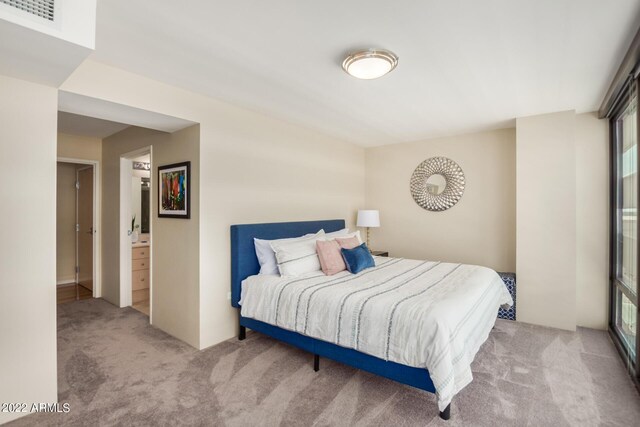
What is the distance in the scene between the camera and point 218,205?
312 cm

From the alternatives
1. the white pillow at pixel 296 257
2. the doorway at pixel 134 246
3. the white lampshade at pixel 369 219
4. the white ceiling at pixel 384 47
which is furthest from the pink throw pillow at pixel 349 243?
the doorway at pixel 134 246

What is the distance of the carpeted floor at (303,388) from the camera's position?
2.00 meters

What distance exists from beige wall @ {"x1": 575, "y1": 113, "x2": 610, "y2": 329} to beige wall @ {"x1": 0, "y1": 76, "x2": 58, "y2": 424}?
4.92 meters

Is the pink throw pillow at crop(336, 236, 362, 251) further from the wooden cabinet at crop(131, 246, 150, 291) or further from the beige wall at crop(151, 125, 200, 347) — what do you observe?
the wooden cabinet at crop(131, 246, 150, 291)

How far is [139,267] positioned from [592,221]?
577cm

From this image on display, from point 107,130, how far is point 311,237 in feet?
10.4

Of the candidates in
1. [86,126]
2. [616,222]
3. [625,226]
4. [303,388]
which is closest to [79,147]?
[86,126]

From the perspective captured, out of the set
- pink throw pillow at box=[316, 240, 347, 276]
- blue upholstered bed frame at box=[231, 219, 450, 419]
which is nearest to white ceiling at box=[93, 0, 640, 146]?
blue upholstered bed frame at box=[231, 219, 450, 419]

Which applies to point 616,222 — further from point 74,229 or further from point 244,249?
point 74,229

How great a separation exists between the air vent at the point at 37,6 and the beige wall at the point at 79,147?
3.76 m

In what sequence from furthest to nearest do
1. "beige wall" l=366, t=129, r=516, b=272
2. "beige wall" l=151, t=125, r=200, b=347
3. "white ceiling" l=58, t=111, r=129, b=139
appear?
"beige wall" l=366, t=129, r=516, b=272 < "white ceiling" l=58, t=111, r=129, b=139 < "beige wall" l=151, t=125, r=200, b=347

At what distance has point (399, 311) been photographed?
2100mm

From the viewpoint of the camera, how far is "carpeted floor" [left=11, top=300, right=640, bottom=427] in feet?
6.55

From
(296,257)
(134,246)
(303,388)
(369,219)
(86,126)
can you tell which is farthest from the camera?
(369,219)
